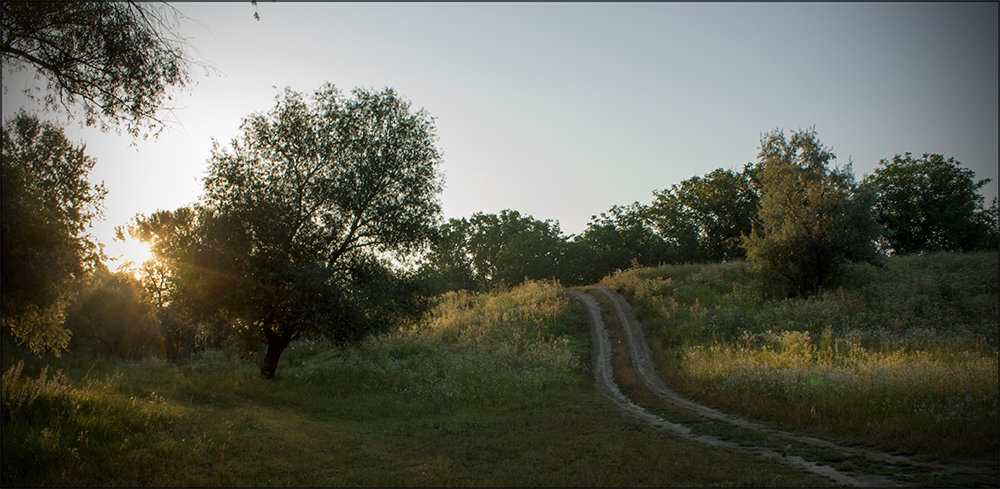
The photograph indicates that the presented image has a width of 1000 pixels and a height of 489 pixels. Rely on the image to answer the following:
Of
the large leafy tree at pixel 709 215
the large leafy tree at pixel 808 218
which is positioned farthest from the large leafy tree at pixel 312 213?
the large leafy tree at pixel 709 215

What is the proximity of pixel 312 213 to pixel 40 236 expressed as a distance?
8.98 metres

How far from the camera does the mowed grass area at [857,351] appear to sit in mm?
10281

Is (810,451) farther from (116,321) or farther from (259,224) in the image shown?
(116,321)

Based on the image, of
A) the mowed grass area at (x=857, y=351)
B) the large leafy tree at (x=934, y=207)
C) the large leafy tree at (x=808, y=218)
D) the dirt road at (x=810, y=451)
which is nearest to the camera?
the dirt road at (x=810, y=451)

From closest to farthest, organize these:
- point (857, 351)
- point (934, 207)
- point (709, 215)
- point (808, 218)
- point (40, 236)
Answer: point (40, 236), point (857, 351), point (808, 218), point (934, 207), point (709, 215)

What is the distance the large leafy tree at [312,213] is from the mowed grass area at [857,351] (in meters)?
13.6

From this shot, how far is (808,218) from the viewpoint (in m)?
28.1

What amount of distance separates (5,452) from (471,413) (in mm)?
11551

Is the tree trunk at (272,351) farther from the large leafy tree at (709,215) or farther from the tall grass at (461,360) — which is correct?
the large leafy tree at (709,215)

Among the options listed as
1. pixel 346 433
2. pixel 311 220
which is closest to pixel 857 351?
pixel 346 433

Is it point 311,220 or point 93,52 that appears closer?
point 93,52

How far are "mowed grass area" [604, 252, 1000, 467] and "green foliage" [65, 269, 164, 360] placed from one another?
38457 millimetres

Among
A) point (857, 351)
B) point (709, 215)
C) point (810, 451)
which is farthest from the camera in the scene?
point (709, 215)

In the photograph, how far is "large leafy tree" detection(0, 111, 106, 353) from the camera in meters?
10.4
